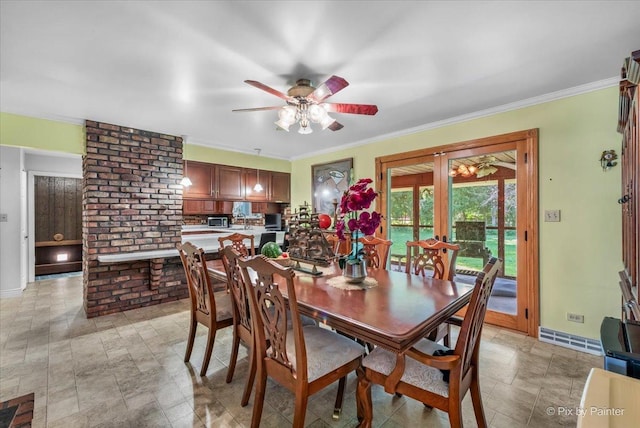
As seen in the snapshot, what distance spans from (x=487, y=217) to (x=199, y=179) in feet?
13.9

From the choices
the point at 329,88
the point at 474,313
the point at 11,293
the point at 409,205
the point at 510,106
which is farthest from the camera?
the point at 11,293

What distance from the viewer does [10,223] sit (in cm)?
417

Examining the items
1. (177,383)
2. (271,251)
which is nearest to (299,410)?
(177,383)

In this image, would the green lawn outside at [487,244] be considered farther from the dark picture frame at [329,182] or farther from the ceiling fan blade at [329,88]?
the ceiling fan blade at [329,88]

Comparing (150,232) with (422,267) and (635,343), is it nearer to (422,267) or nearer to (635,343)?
(422,267)

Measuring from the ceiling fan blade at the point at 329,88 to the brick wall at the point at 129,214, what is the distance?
281cm

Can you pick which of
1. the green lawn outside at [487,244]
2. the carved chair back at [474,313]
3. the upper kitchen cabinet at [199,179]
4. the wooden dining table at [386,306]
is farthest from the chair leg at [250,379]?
the upper kitchen cabinet at [199,179]

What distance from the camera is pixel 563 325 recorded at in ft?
8.74

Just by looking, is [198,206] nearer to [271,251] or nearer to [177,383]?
[271,251]

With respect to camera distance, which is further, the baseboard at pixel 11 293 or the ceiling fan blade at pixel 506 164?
the baseboard at pixel 11 293

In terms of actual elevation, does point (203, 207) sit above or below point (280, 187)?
below

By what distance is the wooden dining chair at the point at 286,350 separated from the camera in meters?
1.37

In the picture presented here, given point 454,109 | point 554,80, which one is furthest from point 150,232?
point 554,80

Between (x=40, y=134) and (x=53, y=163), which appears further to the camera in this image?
(x=53, y=163)
